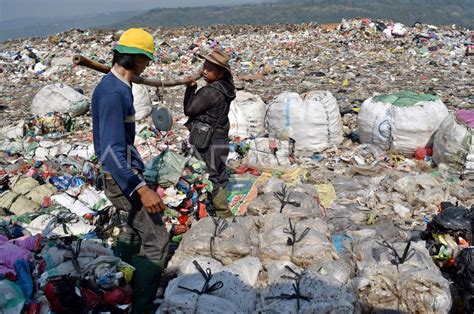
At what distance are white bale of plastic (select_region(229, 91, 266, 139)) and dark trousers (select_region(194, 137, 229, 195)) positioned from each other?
7.57 feet

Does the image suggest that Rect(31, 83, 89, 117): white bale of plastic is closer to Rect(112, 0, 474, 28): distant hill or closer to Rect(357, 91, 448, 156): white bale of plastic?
Rect(357, 91, 448, 156): white bale of plastic

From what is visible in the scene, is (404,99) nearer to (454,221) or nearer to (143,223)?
(454,221)

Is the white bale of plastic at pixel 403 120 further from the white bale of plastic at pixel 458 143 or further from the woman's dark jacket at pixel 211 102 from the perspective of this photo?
the woman's dark jacket at pixel 211 102

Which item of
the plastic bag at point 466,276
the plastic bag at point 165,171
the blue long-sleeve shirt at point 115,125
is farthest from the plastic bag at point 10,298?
the plastic bag at point 466,276

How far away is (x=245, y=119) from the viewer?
629cm

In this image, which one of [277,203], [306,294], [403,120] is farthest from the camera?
[403,120]

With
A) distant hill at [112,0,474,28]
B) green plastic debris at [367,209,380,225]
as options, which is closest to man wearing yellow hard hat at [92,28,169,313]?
green plastic debris at [367,209,380,225]

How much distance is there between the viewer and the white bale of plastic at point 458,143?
4820 mm

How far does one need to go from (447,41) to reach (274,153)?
1167 cm

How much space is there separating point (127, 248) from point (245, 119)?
3.64 meters

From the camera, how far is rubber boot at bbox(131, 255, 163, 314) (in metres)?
2.60

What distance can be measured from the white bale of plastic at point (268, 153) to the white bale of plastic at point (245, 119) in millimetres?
629

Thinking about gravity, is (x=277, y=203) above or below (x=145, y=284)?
above

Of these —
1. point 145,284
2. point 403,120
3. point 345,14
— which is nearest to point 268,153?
point 403,120
